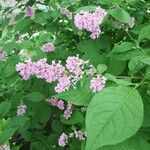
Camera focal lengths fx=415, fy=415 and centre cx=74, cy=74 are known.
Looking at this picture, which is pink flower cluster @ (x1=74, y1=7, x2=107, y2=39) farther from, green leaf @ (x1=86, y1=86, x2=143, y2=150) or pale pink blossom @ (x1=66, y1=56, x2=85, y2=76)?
green leaf @ (x1=86, y1=86, x2=143, y2=150)

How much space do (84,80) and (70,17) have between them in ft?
2.77

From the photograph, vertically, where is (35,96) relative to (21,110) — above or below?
above

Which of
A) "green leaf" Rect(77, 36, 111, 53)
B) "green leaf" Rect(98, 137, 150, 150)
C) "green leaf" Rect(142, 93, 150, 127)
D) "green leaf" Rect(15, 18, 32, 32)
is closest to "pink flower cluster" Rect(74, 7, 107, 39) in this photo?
"green leaf" Rect(77, 36, 111, 53)

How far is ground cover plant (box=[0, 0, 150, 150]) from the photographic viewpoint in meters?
1.40

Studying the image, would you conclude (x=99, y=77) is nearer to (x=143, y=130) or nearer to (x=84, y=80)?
(x=84, y=80)

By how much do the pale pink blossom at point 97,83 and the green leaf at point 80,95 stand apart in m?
0.04

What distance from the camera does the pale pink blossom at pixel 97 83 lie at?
5.00 feet

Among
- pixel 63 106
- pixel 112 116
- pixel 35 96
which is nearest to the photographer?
pixel 112 116

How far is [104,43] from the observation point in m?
2.10

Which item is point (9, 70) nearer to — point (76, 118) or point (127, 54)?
point (76, 118)

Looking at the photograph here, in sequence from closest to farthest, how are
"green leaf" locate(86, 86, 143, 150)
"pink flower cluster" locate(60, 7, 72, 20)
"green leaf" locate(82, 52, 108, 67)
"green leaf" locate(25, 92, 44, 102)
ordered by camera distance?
"green leaf" locate(86, 86, 143, 150) → "green leaf" locate(82, 52, 108, 67) → "green leaf" locate(25, 92, 44, 102) → "pink flower cluster" locate(60, 7, 72, 20)

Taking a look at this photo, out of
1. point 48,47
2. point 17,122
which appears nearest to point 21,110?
point 17,122

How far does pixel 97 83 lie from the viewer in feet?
5.02

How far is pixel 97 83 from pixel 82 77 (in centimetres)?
9
